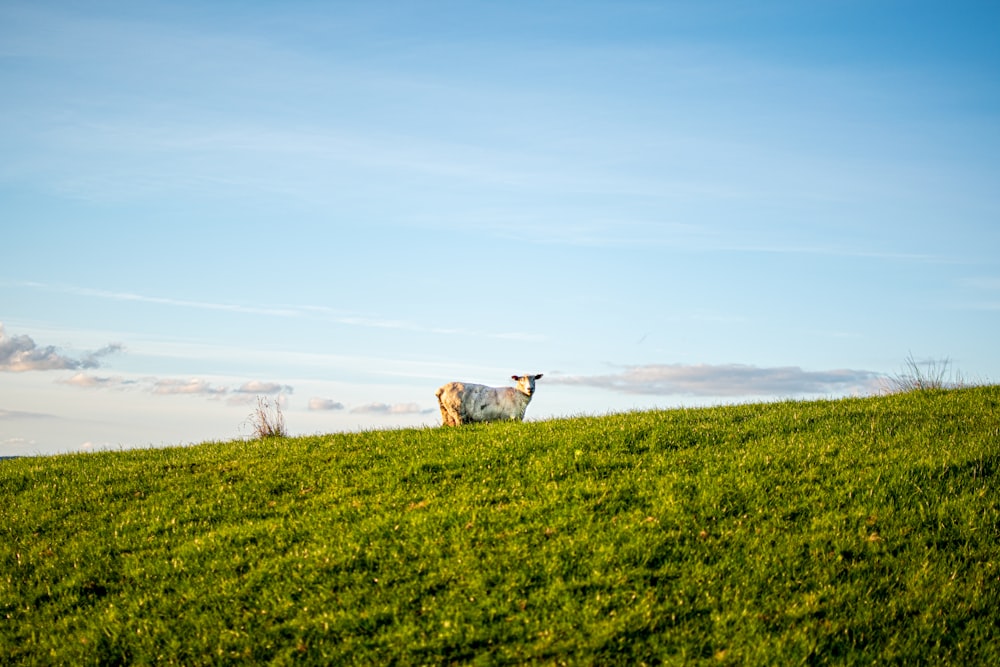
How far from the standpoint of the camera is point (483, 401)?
26.8 meters

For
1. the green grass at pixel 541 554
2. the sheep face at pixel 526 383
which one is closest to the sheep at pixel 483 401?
the sheep face at pixel 526 383

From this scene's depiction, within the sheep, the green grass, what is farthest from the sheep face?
the green grass

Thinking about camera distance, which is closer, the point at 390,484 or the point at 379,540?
the point at 379,540

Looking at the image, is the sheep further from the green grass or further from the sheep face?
the green grass

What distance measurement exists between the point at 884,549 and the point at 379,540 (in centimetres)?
912

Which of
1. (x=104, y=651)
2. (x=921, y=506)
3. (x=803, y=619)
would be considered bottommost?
(x=104, y=651)

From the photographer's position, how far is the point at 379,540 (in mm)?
15414

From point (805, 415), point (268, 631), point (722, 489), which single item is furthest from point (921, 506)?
point (268, 631)

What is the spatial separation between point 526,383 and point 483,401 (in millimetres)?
1598

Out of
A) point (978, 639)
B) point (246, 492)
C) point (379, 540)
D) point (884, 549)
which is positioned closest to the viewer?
point (978, 639)

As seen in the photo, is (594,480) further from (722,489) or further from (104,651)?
(104,651)

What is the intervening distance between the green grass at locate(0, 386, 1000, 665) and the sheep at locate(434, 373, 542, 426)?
4.25 m

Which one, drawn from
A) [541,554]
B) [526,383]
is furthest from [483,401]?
[541,554]

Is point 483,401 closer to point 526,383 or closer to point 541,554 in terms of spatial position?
point 526,383
